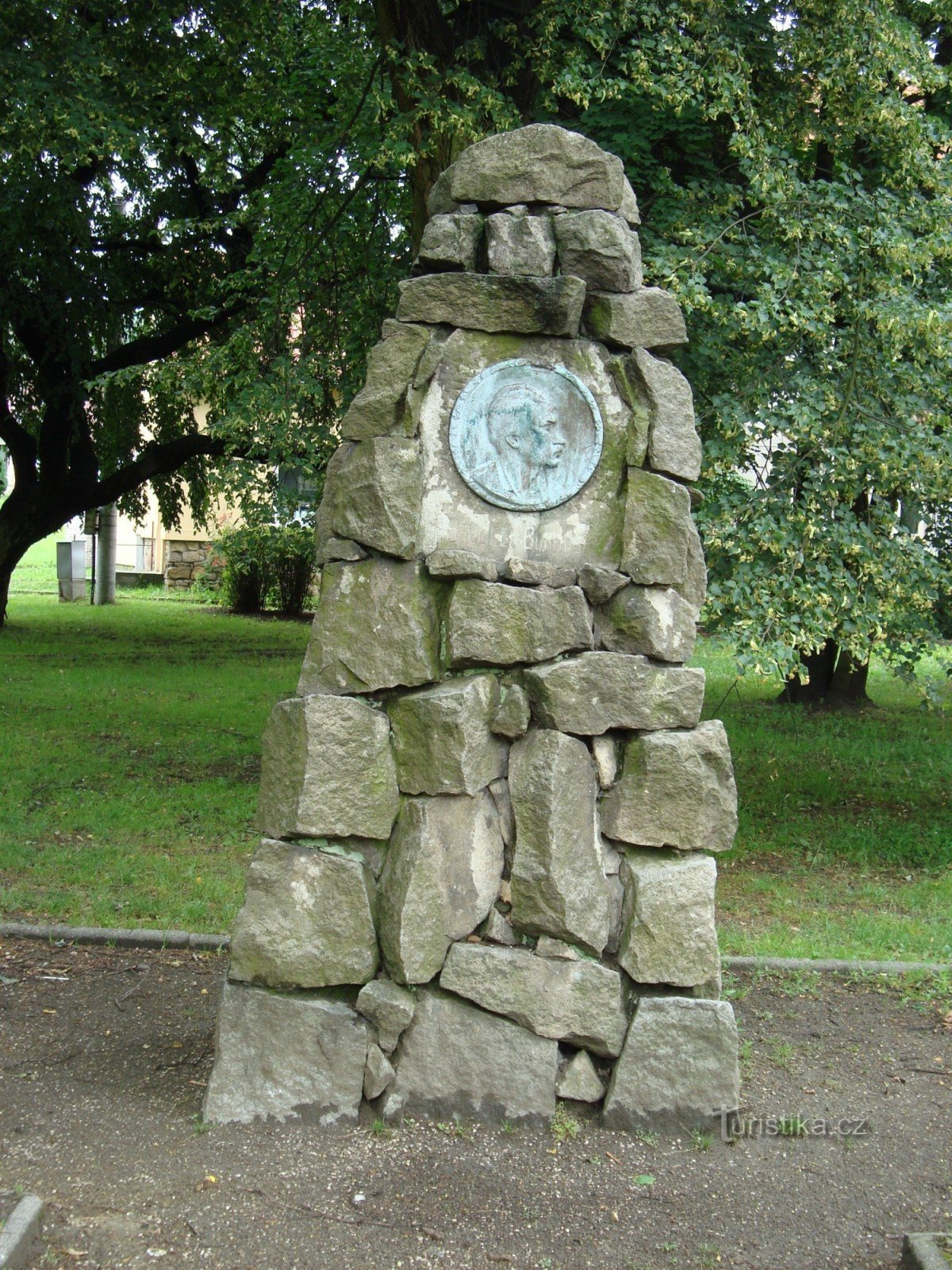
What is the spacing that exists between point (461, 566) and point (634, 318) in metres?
1.03

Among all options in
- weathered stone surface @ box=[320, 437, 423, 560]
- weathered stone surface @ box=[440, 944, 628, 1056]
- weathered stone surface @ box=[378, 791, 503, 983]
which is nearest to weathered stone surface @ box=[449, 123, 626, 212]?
weathered stone surface @ box=[320, 437, 423, 560]

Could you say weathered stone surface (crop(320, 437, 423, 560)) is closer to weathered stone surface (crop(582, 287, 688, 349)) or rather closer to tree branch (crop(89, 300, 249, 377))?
weathered stone surface (crop(582, 287, 688, 349))

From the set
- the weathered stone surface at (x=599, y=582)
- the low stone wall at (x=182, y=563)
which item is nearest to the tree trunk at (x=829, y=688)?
the weathered stone surface at (x=599, y=582)

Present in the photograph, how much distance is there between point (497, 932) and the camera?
4.23 m

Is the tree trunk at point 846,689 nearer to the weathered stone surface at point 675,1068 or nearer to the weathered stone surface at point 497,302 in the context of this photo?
the weathered stone surface at point 675,1068

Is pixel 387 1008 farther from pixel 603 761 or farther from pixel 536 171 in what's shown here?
pixel 536 171

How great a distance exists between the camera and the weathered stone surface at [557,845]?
13.6 feet

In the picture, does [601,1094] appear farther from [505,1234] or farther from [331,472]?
[331,472]

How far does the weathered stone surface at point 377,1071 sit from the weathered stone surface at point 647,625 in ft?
5.01

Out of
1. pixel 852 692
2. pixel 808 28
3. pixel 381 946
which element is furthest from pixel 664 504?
pixel 852 692

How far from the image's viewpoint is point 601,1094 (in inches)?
166

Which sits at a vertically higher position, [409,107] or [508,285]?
[409,107]

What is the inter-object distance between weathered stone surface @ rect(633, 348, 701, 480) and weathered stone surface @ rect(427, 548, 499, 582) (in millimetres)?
674

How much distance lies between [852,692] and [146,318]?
1000 cm
